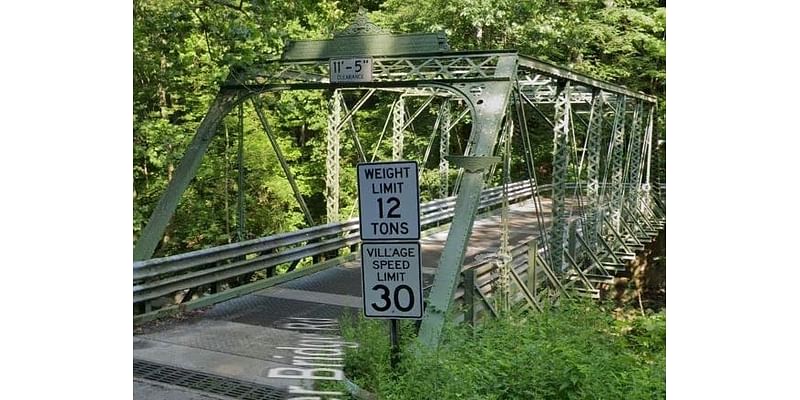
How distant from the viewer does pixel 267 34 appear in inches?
337

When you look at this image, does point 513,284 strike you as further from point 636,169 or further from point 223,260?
point 636,169

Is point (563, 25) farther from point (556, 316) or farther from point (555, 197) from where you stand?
point (556, 316)

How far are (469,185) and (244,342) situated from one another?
252 centimetres

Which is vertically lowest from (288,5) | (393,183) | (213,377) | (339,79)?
(213,377)

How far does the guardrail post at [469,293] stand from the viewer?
25.9ft

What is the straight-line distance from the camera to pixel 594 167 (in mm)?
12891

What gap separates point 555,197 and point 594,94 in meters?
1.74

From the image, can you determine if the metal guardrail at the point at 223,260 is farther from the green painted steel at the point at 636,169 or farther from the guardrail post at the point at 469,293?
the green painted steel at the point at 636,169

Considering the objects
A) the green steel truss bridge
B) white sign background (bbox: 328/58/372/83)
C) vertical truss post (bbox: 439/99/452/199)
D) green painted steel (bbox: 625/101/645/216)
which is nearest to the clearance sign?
the green steel truss bridge

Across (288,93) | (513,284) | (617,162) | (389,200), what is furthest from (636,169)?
(389,200)

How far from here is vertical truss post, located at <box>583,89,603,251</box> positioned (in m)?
12.2
